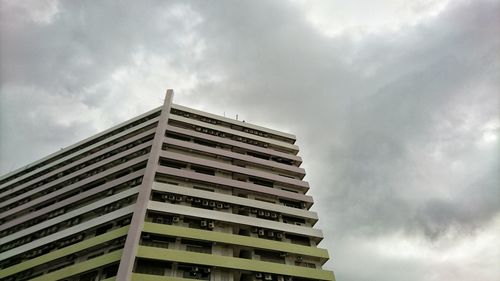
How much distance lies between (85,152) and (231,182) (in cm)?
1399

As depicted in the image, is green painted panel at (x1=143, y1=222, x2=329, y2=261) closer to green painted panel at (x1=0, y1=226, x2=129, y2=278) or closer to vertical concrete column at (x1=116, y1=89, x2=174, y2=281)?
vertical concrete column at (x1=116, y1=89, x2=174, y2=281)

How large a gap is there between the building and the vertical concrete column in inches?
2.5

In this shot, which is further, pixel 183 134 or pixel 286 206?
pixel 183 134

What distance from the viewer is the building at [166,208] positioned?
67.7 feet

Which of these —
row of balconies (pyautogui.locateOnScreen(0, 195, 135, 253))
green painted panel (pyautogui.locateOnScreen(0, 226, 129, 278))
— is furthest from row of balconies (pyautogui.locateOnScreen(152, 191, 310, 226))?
green painted panel (pyautogui.locateOnScreen(0, 226, 129, 278))

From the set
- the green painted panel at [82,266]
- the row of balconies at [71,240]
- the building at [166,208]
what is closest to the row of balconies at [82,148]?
the building at [166,208]

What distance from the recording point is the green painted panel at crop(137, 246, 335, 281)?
19.7 m

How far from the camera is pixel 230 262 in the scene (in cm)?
2066

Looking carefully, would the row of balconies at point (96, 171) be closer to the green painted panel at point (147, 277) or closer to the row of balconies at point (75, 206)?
the row of balconies at point (75, 206)

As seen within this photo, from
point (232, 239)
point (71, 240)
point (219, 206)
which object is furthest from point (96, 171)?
point (232, 239)

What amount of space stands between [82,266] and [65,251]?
255 centimetres

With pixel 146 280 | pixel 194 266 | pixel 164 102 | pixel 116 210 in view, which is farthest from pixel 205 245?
pixel 164 102

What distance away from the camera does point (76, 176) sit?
2828cm

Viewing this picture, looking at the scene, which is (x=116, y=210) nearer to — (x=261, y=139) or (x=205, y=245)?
(x=205, y=245)
